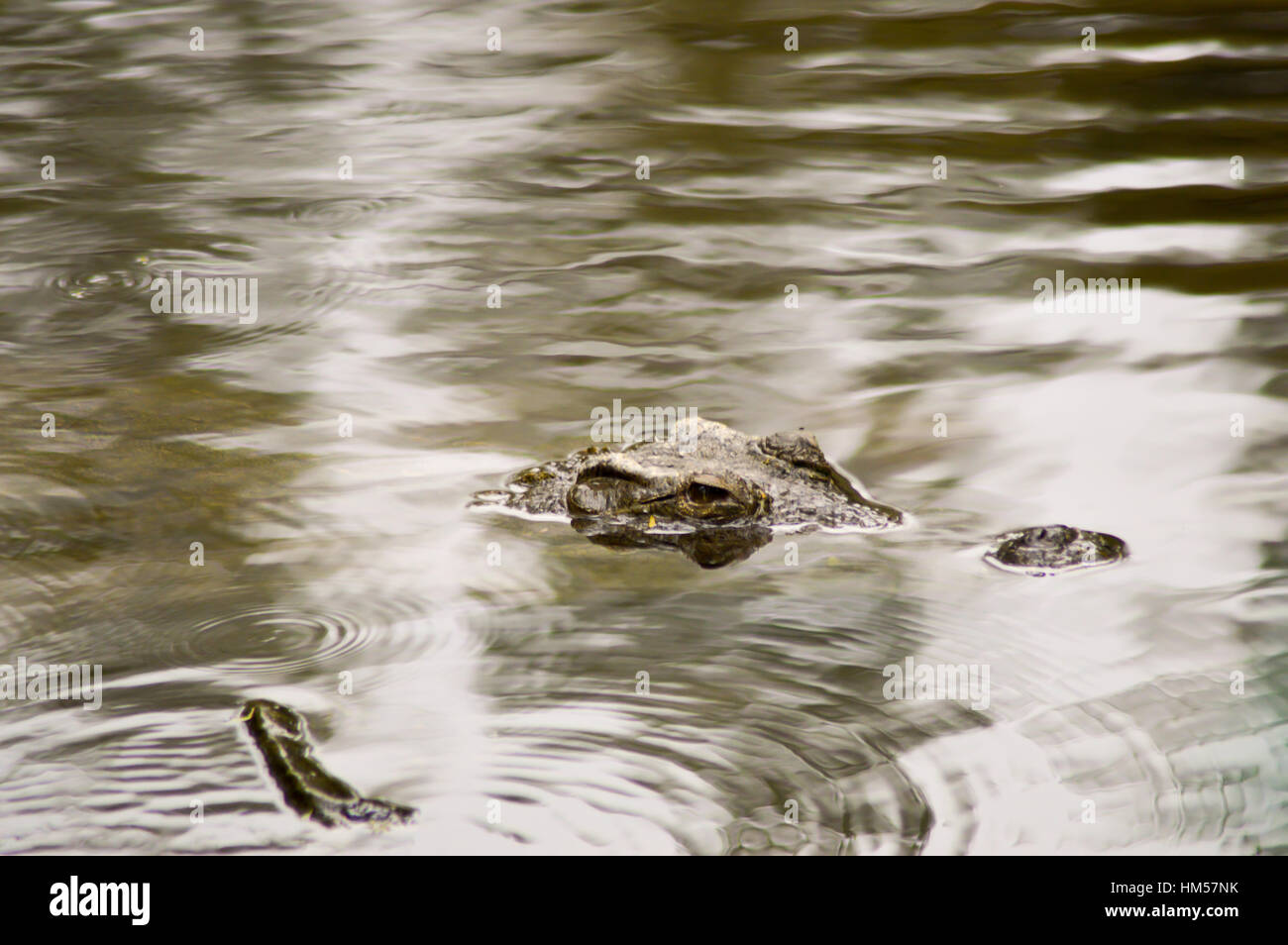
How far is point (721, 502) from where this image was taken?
12.3 ft

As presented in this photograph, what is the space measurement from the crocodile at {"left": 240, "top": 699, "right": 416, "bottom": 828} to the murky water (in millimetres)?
49

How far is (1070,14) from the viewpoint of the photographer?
9.68 m

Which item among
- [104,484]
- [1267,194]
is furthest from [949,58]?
[104,484]
